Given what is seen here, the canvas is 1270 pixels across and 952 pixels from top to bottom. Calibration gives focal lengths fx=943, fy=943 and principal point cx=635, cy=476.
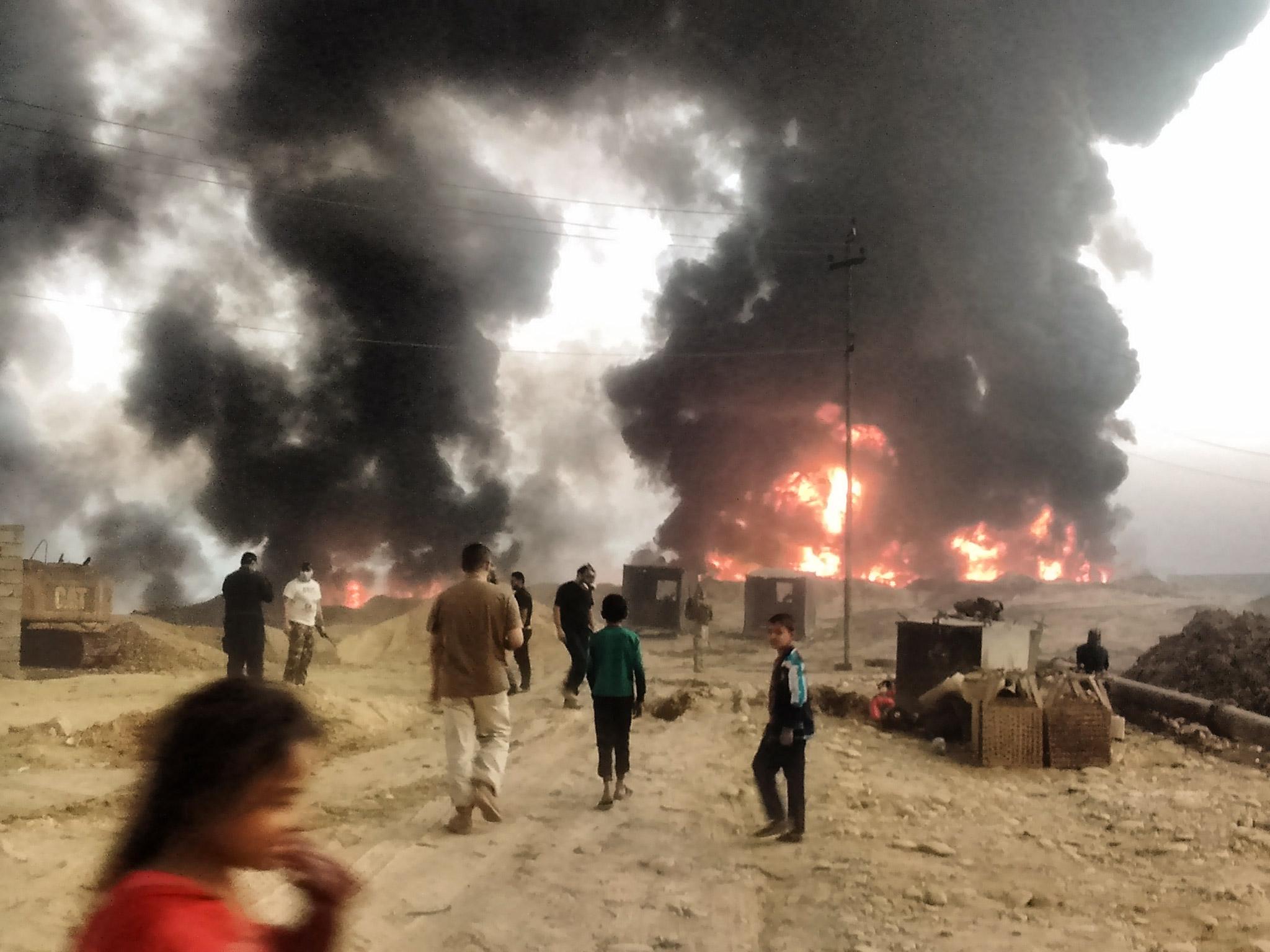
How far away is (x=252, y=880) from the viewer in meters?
5.48

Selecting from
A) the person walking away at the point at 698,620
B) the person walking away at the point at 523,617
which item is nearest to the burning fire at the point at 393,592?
the person walking away at the point at 698,620

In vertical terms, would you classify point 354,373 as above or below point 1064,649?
above

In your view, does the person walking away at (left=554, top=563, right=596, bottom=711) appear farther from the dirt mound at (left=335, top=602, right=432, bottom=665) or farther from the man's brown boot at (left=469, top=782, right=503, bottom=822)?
the dirt mound at (left=335, top=602, right=432, bottom=665)

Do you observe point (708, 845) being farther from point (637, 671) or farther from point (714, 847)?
point (637, 671)

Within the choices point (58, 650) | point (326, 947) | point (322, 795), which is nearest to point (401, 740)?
point (322, 795)

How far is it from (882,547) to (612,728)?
4315 centimetres

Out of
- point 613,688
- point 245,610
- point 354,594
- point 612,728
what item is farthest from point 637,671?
point 354,594

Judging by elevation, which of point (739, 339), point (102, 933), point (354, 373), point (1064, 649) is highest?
point (739, 339)

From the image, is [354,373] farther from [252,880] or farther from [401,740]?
[252,880]

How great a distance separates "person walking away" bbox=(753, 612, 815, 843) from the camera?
6.68 metres

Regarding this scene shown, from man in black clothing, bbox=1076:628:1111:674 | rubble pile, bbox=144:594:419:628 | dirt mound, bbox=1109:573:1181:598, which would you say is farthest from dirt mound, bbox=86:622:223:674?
dirt mound, bbox=1109:573:1181:598

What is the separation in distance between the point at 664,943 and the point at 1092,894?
293 centimetres

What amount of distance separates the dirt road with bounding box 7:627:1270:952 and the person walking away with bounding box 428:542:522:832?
389 mm

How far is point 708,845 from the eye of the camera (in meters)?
6.52
